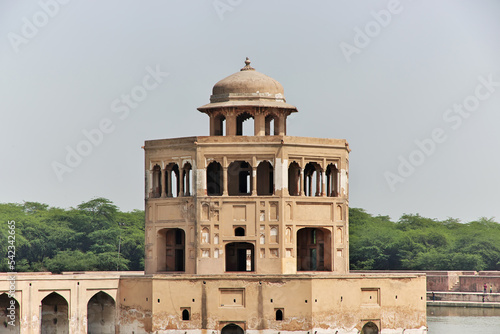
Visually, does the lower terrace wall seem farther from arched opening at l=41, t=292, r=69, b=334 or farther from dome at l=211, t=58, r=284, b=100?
dome at l=211, t=58, r=284, b=100

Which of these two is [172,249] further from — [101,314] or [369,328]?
[369,328]

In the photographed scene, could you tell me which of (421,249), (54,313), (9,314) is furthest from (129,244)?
(9,314)

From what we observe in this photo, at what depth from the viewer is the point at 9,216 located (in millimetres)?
79750

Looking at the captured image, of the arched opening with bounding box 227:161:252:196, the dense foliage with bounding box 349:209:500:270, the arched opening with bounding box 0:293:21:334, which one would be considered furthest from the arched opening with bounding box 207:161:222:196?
the dense foliage with bounding box 349:209:500:270

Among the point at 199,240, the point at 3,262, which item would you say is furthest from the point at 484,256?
the point at 199,240

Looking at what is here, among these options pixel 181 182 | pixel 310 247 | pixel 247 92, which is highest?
pixel 247 92

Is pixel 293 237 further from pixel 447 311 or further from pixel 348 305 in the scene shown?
→ pixel 447 311

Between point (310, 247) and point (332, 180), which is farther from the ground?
point (332, 180)

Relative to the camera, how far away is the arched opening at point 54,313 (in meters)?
42.5

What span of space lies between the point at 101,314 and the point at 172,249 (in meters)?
4.16

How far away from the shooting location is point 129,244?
73.8 meters

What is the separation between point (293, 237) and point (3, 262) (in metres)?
28.1

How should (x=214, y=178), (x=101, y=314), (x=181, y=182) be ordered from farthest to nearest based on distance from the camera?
(x=214, y=178), (x=181, y=182), (x=101, y=314)

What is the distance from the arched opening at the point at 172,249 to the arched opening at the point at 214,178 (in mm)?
2007
